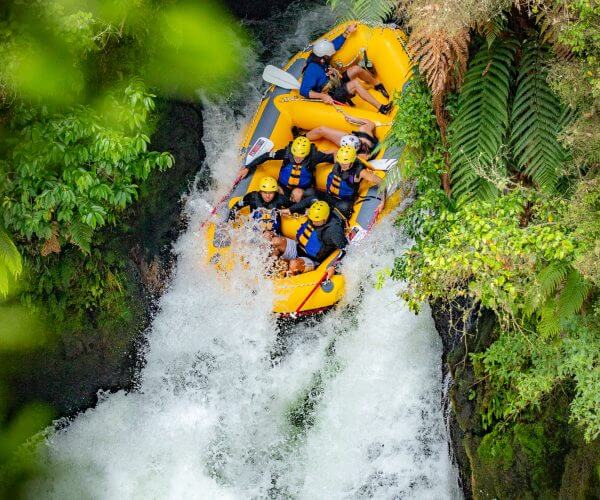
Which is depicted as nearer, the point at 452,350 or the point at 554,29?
the point at 554,29

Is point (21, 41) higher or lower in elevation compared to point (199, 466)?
higher

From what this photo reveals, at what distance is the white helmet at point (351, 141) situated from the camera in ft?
27.3

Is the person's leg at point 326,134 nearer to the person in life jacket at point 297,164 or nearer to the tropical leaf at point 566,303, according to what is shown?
the person in life jacket at point 297,164

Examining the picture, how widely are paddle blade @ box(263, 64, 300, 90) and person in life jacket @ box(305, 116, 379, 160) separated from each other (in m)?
0.65

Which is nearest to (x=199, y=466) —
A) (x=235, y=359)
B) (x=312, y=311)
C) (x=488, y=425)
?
(x=235, y=359)

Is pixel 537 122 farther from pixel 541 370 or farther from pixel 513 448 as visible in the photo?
pixel 513 448

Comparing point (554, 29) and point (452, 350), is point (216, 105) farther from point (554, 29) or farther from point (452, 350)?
point (554, 29)

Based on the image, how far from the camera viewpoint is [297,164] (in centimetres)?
848

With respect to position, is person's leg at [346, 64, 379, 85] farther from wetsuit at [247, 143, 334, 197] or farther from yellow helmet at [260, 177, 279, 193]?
yellow helmet at [260, 177, 279, 193]

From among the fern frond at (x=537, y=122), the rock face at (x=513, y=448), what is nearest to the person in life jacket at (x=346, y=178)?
the rock face at (x=513, y=448)

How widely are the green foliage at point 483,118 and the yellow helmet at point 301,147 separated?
2.64 m

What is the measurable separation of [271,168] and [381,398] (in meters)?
3.09

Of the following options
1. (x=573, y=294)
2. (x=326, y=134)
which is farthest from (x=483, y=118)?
(x=326, y=134)

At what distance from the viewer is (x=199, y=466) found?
299 inches
